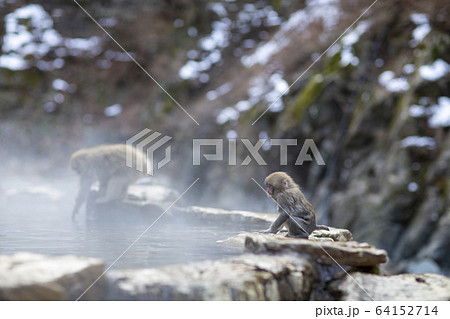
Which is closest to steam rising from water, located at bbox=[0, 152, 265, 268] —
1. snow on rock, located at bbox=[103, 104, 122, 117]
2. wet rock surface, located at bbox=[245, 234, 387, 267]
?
wet rock surface, located at bbox=[245, 234, 387, 267]

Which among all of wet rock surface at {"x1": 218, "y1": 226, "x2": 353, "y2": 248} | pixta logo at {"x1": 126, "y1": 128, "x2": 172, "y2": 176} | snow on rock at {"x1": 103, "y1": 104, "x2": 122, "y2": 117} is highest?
snow on rock at {"x1": 103, "y1": 104, "x2": 122, "y2": 117}

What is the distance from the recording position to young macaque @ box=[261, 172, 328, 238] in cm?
291

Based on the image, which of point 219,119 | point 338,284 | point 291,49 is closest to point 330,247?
point 338,284

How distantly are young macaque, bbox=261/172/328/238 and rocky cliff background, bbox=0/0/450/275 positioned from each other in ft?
8.67

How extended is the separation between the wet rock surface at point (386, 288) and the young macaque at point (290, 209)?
2.45ft

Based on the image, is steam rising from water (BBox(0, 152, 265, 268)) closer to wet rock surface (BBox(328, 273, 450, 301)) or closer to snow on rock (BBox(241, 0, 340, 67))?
wet rock surface (BBox(328, 273, 450, 301))

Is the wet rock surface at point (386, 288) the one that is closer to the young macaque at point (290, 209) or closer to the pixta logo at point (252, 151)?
the young macaque at point (290, 209)

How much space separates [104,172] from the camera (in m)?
5.03

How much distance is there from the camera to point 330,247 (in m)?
2.15

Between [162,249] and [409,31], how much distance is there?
23.0 ft

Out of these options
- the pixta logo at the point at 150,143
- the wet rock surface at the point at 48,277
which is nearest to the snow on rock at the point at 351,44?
the pixta logo at the point at 150,143

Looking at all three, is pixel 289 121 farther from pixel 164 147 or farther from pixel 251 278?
pixel 251 278

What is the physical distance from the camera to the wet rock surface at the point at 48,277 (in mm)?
1464

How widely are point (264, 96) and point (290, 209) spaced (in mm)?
6853
